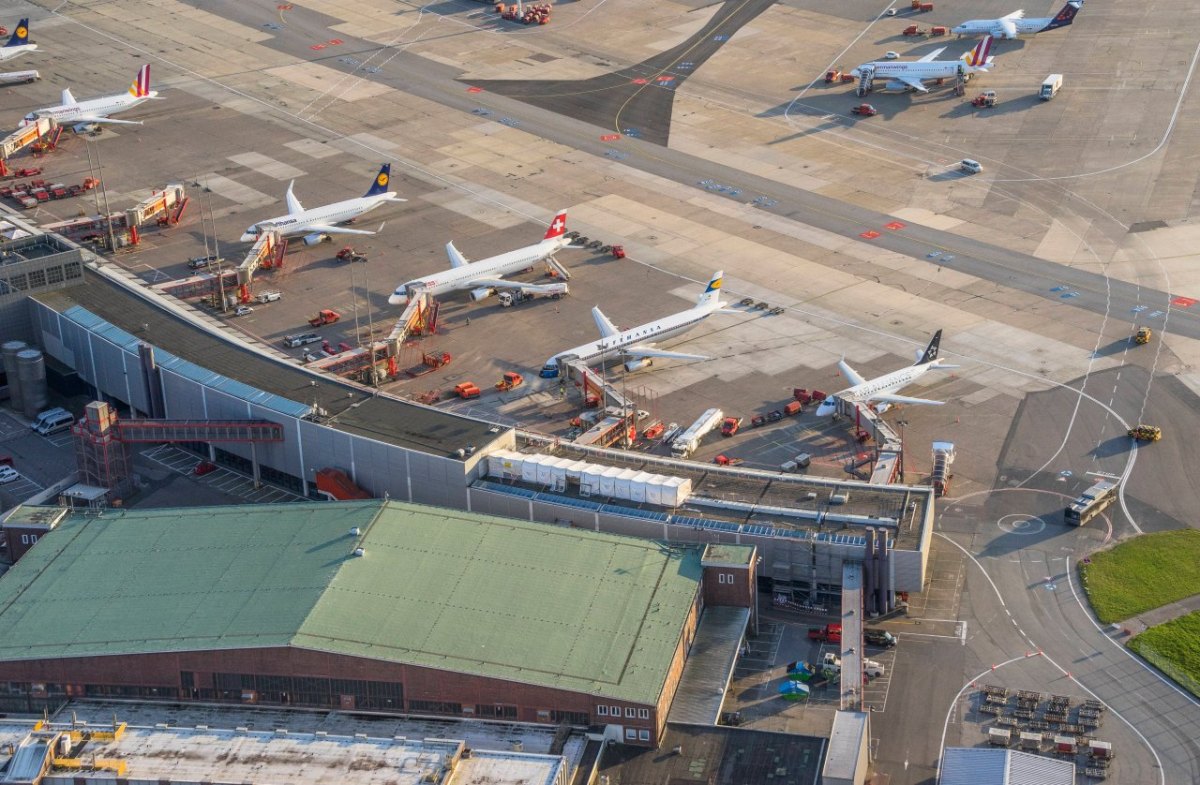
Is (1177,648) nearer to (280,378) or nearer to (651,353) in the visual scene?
(651,353)

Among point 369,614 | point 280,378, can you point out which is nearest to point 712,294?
point 280,378

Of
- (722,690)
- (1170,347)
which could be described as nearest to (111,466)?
(722,690)

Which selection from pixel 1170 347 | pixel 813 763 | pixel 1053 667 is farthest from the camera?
pixel 1170 347

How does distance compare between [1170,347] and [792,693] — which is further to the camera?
[1170,347]

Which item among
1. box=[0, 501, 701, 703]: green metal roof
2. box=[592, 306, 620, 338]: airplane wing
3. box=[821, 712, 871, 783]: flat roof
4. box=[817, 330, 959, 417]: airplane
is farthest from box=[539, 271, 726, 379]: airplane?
box=[821, 712, 871, 783]: flat roof

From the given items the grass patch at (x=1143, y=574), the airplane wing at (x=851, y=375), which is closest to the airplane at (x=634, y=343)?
the airplane wing at (x=851, y=375)

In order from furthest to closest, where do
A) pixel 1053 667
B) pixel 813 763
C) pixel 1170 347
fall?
pixel 1170 347 < pixel 1053 667 < pixel 813 763

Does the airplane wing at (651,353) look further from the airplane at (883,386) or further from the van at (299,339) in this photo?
the van at (299,339)

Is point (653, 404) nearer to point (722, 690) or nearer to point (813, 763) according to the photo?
point (722, 690)
